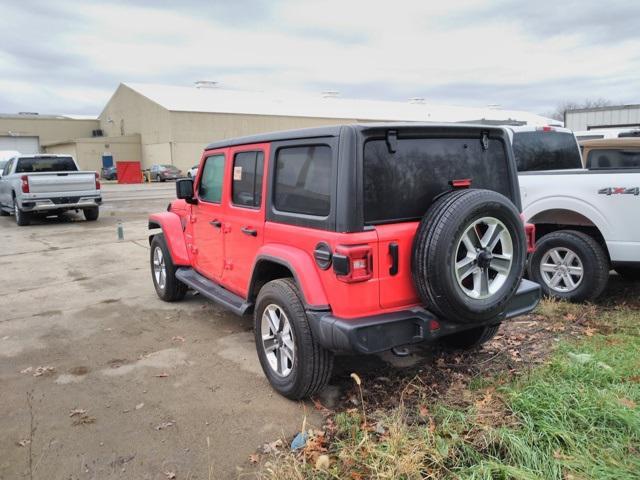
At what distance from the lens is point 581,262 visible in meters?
5.51

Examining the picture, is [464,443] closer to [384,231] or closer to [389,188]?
[384,231]

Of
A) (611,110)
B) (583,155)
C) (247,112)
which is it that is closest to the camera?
(583,155)

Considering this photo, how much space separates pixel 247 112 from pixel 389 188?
4480cm

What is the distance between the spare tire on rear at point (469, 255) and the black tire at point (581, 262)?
2330 millimetres

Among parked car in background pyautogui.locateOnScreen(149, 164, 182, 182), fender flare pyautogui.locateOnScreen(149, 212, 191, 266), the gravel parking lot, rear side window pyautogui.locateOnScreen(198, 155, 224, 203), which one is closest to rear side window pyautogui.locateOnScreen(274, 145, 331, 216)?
rear side window pyautogui.locateOnScreen(198, 155, 224, 203)

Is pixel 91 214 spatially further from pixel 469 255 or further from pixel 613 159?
pixel 469 255

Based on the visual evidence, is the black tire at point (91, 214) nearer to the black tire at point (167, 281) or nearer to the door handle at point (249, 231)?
the black tire at point (167, 281)

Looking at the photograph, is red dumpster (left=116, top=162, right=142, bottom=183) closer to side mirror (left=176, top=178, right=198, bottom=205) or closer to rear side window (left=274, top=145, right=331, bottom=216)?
side mirror (left=176, top=178, right=198, bottom=205)

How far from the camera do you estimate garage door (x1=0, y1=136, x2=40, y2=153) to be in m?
48.6

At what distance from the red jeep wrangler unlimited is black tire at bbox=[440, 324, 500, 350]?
126 millimetres

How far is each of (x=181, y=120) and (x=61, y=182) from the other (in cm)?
3121

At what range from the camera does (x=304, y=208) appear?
3.61 meters

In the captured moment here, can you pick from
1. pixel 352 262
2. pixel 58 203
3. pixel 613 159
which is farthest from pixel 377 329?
pixel 58 203

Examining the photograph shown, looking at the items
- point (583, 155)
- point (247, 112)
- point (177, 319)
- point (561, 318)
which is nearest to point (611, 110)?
point (583, 155)
